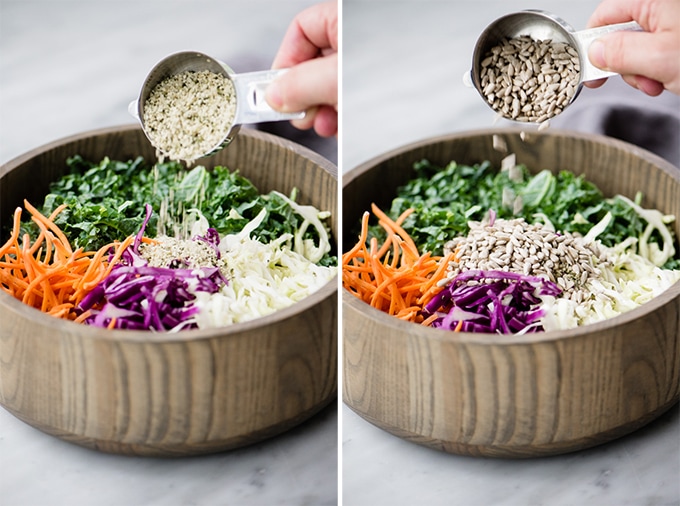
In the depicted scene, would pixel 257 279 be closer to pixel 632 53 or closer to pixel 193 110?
pixel 193 110

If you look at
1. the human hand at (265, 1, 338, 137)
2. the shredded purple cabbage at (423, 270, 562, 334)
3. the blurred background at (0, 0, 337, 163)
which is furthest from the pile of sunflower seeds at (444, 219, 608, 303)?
the blurred background at (0, 0, 337, 163)

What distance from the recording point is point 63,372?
1862 mm

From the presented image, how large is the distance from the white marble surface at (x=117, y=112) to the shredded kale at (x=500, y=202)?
0.30 meters

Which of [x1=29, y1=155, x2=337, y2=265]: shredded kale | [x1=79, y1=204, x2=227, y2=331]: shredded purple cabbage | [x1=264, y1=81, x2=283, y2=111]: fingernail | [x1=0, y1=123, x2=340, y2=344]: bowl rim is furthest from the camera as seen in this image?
[x1=29, y1=155, x2=337, y2=265]: shredded kale

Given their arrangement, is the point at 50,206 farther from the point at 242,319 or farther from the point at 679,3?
the point at 679,3

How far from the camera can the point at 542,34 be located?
215cm

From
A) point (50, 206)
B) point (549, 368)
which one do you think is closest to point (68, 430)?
point (50, 206)

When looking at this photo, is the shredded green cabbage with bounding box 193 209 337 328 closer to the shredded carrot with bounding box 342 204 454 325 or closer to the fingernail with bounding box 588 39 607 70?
the shredded carrot with bounding box 342 204 454 325

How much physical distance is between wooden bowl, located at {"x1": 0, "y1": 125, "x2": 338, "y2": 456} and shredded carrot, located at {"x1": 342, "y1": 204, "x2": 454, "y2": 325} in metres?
0.16

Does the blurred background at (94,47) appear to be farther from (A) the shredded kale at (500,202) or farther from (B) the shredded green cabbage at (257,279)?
(B) the shredded green cabbage at (257,279)

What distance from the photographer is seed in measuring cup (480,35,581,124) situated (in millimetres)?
2139

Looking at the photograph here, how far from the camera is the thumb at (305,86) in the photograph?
6.73 feet

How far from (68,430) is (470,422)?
0.70 m

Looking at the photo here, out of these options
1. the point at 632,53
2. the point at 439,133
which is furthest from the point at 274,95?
the point at 439,133
